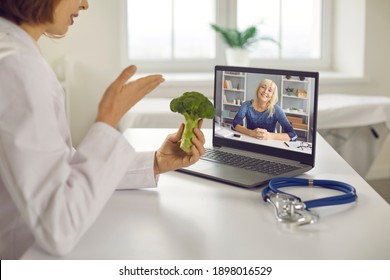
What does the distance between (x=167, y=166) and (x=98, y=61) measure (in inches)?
87.4

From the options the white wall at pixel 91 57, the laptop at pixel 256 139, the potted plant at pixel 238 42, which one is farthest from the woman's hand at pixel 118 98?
the potted plant at pixel 238 42

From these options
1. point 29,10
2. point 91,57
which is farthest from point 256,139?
point 91,57

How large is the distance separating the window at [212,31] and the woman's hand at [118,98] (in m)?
2.96

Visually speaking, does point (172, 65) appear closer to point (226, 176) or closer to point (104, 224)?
point (226, 176)

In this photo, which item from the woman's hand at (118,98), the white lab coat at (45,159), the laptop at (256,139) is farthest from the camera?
the laptop at (256,139)

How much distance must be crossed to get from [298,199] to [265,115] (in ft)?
1.54

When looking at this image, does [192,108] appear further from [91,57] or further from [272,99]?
[91,57]

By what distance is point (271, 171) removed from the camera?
1.81 metres

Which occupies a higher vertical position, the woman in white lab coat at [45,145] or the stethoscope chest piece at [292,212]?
the woman in white lab coat at [45,145]

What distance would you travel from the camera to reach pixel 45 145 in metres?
1.17

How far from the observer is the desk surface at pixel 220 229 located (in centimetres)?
124

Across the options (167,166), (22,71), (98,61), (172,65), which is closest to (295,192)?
(167,166)

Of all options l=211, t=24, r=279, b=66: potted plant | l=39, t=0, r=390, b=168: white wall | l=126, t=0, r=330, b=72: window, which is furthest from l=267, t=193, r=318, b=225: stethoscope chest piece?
l=126, t=0, r=330, b=72: window

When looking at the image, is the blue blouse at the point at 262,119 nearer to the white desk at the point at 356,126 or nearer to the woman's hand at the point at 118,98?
the woman's hand at the point at 118,98
